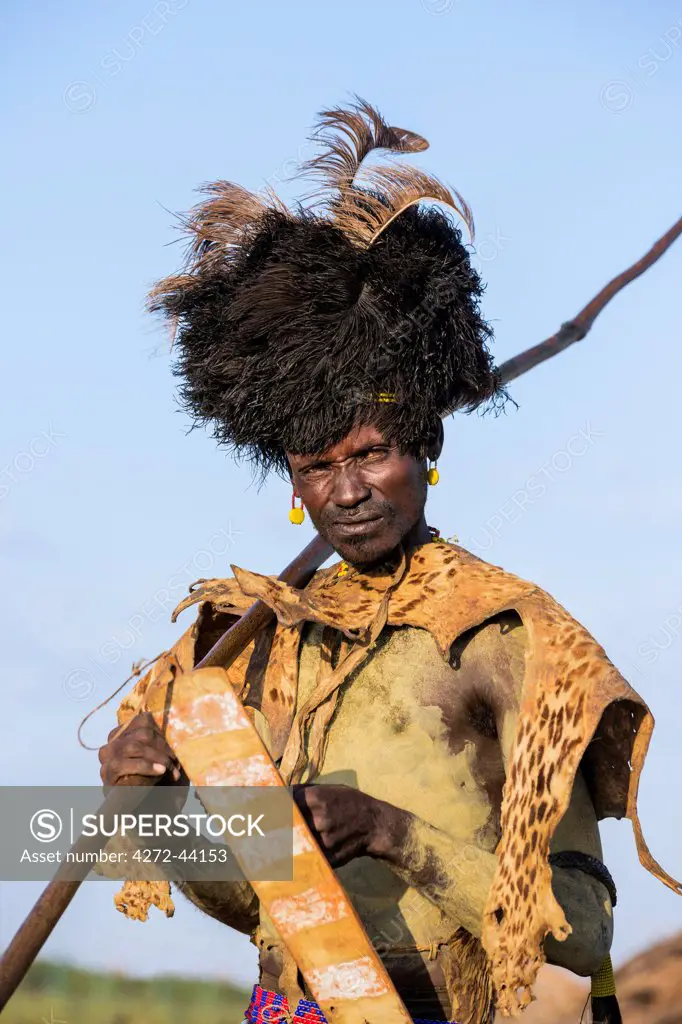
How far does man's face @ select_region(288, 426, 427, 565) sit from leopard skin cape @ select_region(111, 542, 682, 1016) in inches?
7.9

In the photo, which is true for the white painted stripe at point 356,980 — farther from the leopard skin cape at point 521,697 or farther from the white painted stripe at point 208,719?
the white painted stripe at point 208,719

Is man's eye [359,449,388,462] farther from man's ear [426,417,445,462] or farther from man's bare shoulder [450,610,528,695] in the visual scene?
man's bare shoulder [450,610,528,695]

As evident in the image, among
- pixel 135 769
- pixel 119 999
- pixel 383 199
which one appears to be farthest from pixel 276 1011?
pixel 119 999

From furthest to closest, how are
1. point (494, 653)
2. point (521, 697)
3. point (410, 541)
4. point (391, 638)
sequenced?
1. point (410, 541)
2. point (391, 638)
3. point (494, 653)
4. point (521, 697)

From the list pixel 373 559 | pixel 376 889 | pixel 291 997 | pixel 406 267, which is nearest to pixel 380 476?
pixel 373 559

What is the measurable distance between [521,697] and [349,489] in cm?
91

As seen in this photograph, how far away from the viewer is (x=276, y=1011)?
4.51 meters

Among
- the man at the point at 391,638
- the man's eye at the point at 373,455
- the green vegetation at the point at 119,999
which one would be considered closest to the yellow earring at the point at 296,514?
the man at the point at 391,638

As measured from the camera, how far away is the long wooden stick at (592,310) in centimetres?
556

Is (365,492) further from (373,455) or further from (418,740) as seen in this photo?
(418,740)

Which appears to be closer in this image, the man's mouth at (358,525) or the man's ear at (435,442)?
the man's mouth at (358,525)

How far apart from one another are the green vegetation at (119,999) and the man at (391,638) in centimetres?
667

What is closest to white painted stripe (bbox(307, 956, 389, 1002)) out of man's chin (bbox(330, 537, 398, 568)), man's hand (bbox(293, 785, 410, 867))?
man's hand (bbox(293, 785, 410, 867))

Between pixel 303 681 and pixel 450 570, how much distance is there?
26.0 inches
